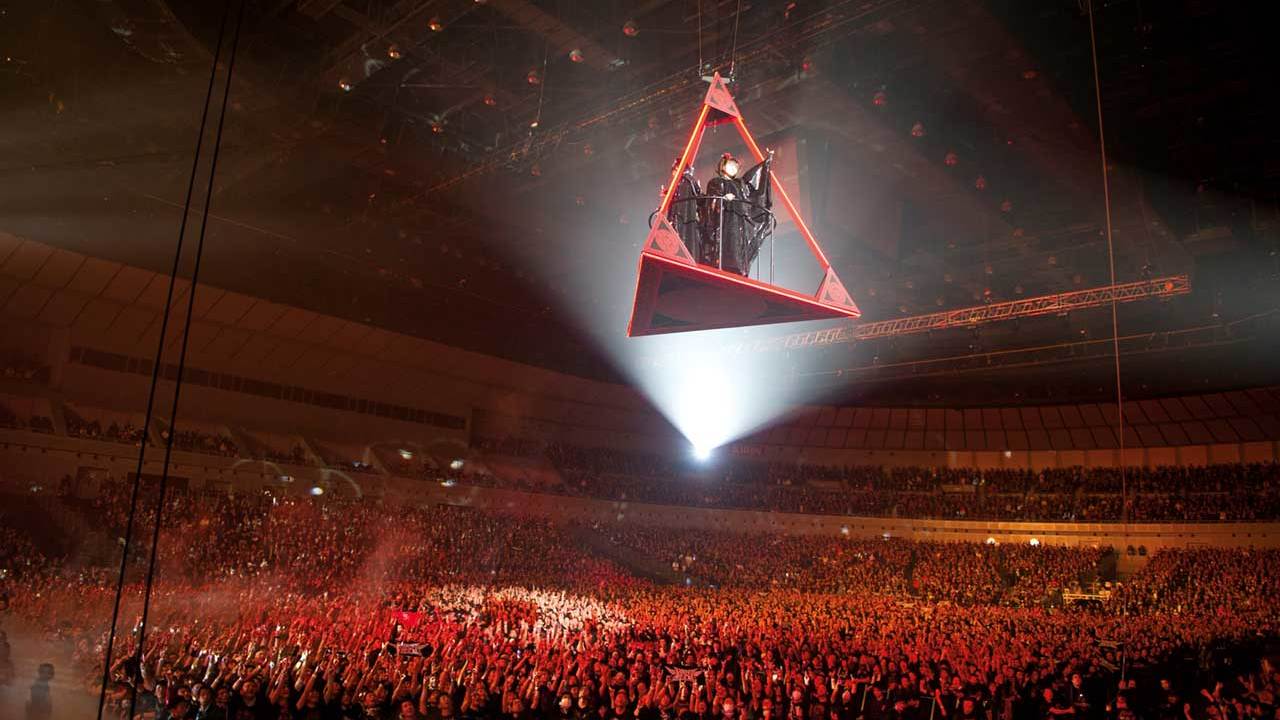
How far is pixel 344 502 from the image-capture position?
21.5 metres

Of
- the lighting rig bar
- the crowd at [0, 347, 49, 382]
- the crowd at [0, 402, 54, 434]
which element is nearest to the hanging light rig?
the lighting rig bar

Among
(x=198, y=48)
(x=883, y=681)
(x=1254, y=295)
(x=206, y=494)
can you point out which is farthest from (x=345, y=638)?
(x=1254, y=295)

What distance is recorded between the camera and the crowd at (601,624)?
835 cm

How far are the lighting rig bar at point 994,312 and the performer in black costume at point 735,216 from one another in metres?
10.2

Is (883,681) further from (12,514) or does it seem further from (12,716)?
(12,514)

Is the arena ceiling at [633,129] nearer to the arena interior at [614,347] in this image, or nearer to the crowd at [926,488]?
the arena interior at [614,347]

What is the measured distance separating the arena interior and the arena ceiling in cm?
8

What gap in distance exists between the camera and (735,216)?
20.6 feet

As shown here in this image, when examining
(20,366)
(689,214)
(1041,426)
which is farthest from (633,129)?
(1041,426)

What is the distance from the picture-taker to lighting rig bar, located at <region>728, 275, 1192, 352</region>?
52.5ft

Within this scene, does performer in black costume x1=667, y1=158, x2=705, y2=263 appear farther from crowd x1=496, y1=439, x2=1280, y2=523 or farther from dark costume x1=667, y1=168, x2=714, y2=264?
crowd x1=496, y1=439, x2=1280, y2=523

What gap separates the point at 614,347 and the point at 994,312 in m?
12.0

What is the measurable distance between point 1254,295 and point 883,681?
510 inches

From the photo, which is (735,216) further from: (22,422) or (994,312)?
(22,422)
